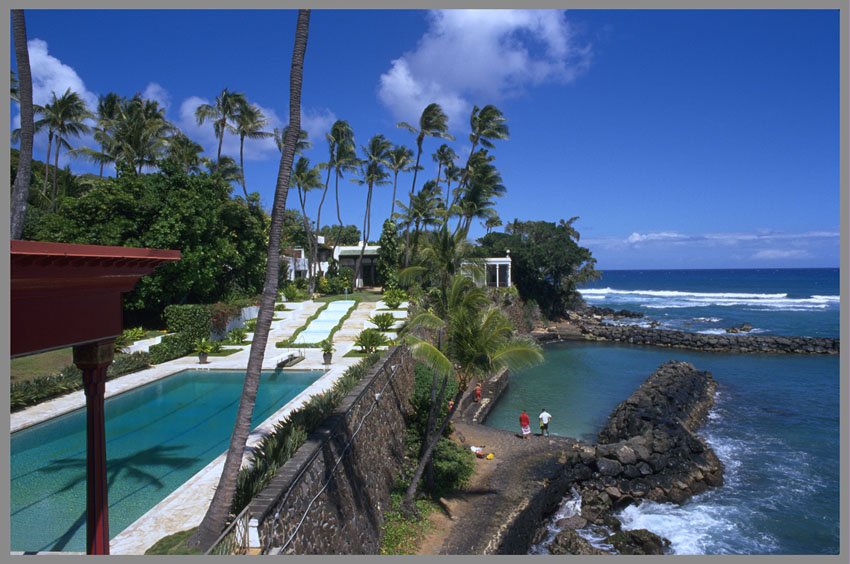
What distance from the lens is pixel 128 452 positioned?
12164 millimetres

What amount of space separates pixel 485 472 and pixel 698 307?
7489 cm

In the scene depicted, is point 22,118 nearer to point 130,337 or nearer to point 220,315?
point 130,337

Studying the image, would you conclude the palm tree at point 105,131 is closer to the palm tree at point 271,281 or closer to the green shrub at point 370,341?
the green shrub at point 370,341

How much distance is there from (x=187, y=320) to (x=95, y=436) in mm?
20003

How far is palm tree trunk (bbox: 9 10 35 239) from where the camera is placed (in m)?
8.70

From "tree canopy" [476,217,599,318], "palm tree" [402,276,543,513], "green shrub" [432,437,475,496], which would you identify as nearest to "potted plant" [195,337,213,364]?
"green shrub" [432,437,475,496]

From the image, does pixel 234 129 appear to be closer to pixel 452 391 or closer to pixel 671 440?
pixel 452 391

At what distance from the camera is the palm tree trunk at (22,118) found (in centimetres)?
870

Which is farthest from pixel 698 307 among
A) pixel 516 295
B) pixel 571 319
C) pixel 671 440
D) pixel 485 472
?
pixel 485 472

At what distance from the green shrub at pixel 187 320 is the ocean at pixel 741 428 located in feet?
46.4

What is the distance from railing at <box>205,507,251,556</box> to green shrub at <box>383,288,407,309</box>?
26104mm

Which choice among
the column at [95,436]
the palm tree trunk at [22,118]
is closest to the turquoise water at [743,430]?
the column at [95,436]

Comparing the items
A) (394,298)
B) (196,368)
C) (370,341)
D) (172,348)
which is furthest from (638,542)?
(394,298)

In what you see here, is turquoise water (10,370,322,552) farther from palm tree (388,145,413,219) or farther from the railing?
palm tree (388,145,413,219)
